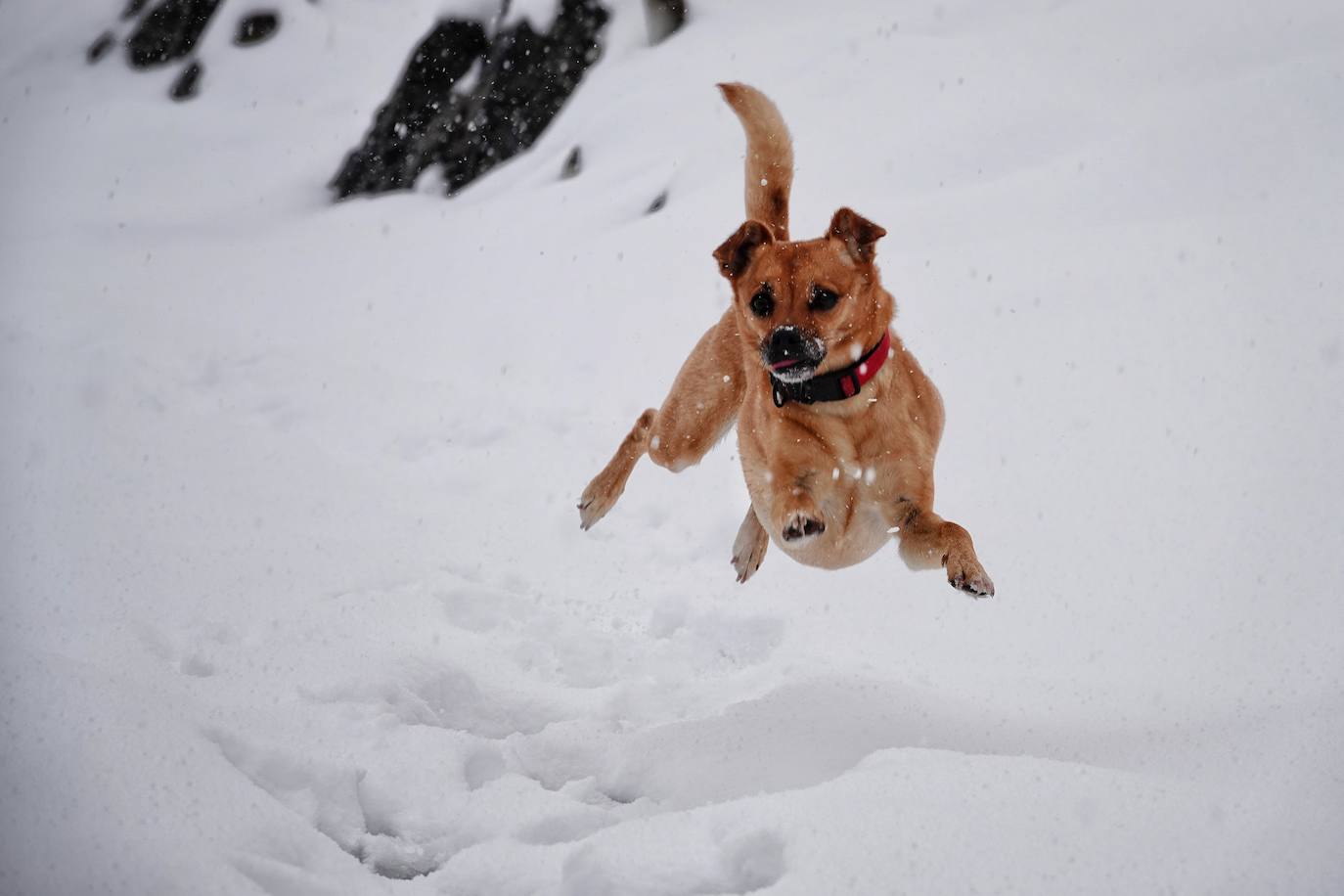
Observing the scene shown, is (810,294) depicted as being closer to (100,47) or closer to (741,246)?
(741,246)

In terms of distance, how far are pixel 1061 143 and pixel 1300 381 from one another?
121 inches

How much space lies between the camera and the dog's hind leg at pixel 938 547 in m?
2.69

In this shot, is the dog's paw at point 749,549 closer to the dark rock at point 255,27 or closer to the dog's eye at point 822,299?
the dog's eye at point 822,299

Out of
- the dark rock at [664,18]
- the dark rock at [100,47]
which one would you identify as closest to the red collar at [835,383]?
the dark rock at [664,18]

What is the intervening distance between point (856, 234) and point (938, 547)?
1039mm

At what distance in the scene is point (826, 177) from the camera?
7.74 meters

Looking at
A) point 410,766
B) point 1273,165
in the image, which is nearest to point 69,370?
point 410,766

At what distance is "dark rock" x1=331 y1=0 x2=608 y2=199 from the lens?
1136 cm

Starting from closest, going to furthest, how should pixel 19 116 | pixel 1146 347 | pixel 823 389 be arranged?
pixel 823 389
pixel 1146 347
pixel 19 116

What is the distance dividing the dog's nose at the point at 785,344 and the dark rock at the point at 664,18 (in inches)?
356

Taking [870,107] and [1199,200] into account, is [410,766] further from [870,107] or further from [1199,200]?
[870,107]

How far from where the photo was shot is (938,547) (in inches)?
116

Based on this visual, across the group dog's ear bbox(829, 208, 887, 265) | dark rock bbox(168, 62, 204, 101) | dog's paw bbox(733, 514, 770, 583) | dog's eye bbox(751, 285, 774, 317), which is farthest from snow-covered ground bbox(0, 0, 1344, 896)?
dark rock bbox(168, 62, 204, 101)

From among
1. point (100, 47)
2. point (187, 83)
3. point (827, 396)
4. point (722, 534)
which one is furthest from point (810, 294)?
point (100, 47)
